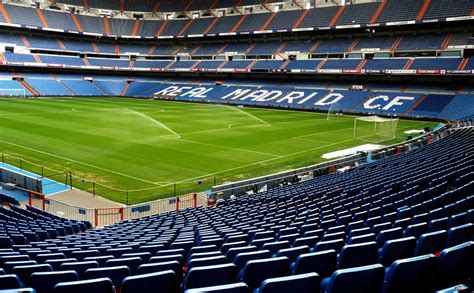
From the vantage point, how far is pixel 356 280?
3576mm

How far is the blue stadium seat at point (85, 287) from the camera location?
3506 mm

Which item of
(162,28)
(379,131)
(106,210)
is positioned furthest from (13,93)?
(106,210)

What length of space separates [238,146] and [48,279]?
29522mm

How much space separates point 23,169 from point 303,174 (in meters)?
16.7

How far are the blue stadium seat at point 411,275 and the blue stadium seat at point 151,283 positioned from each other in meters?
2.03

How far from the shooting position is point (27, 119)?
43.7 metres

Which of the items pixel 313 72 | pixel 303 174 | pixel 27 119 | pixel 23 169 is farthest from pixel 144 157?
pixel 313 72

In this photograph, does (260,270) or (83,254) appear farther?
(83,254)

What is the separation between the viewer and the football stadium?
188 inches

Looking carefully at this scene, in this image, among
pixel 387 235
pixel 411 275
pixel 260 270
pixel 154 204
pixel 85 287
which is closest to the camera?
pixel 85 287

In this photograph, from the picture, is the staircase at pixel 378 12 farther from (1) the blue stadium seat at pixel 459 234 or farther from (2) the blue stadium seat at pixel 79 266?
(2) the blue stadium seat at pixel 79 266

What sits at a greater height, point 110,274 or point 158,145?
point 110,274

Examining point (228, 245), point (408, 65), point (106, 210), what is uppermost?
point (408, 65)

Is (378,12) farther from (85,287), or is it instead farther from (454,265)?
(85,287)
